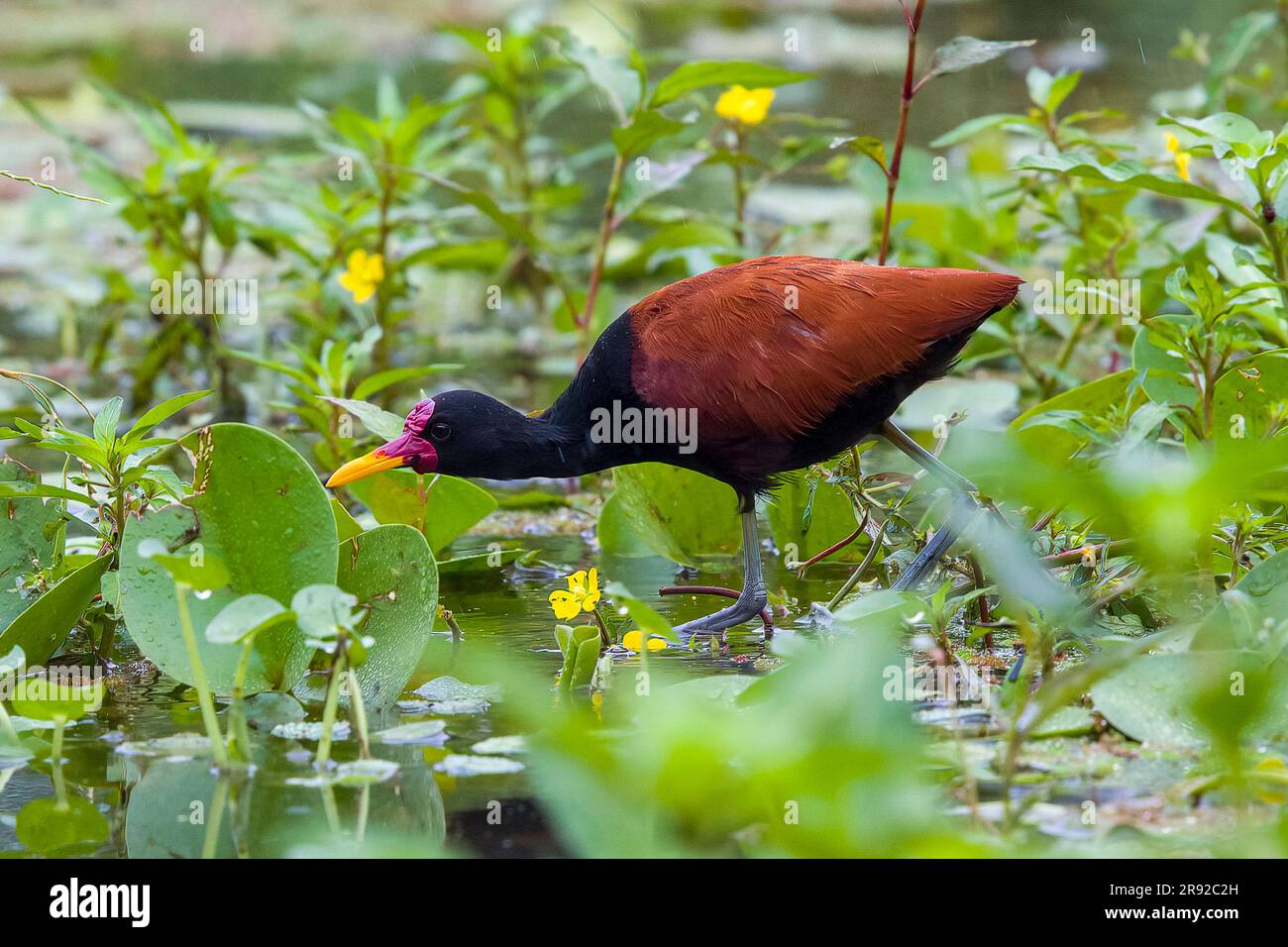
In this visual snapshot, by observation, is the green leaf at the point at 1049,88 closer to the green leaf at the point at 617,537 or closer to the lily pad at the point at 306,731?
the green leaf at the point at 617,537

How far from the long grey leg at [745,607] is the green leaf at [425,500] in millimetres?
683

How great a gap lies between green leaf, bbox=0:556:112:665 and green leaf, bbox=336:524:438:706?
1.66ft

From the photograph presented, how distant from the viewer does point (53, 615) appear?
3137 mm

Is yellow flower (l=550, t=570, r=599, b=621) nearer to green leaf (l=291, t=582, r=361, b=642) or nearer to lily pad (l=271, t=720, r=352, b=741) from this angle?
lily pad (l=271, t=720, r=352, b=741)

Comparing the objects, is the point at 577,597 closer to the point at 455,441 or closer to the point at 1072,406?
the point at 455,441

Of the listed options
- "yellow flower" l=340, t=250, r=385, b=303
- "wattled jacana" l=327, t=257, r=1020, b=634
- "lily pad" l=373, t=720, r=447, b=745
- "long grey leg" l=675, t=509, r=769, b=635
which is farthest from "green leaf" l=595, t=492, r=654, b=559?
"lily pad" l=373, t=720, r=447, b=745

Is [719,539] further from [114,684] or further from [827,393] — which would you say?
[114,684]

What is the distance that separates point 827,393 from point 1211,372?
851 mm

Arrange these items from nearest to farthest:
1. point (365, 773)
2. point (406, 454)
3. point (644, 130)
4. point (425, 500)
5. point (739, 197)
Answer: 1. point (365, 773)
2. point (406, 454)
3. point (425, 500)
4. point (644, 130)
5. point (739, 197)

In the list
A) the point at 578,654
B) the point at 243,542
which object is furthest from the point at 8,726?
the point at 578,654

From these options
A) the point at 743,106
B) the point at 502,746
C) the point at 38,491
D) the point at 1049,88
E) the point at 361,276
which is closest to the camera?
the point at 502,746

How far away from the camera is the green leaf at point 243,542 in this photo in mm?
3021

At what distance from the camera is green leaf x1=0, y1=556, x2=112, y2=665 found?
3080 millimetres

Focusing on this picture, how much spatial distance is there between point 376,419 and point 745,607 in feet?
3.19
